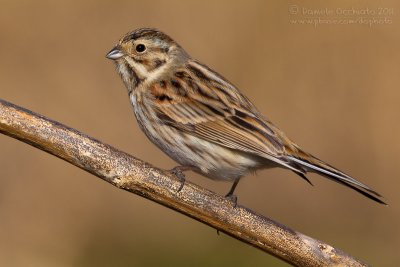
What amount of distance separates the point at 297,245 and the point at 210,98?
1.96m

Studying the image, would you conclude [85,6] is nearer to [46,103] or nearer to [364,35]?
[46,103]

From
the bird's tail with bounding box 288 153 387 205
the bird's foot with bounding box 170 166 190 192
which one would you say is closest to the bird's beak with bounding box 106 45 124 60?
the bird's foot with bounding box 170 166 190 192

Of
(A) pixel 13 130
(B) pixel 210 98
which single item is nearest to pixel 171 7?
(B) pixel 210 98

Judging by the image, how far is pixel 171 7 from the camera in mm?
11562

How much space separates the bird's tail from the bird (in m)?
0.01

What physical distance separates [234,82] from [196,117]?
157 inches

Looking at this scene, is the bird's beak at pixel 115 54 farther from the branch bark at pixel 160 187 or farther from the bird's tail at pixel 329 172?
the branch bark at pixel 160 187

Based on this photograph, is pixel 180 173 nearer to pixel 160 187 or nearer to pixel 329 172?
pixel 160 187

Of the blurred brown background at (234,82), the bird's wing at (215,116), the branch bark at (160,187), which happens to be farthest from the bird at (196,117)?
the blurred brown background at (234,82)

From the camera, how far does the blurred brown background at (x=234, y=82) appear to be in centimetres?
1112

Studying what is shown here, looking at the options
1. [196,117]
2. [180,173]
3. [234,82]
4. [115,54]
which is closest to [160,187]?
[180,173]

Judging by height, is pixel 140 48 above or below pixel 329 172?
above

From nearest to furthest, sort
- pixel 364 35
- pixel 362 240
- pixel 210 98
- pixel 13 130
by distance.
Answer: pixel 13 130 < pixel 210 98 < pixel 362 240 < pixel 364 35

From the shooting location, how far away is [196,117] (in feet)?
24.2
